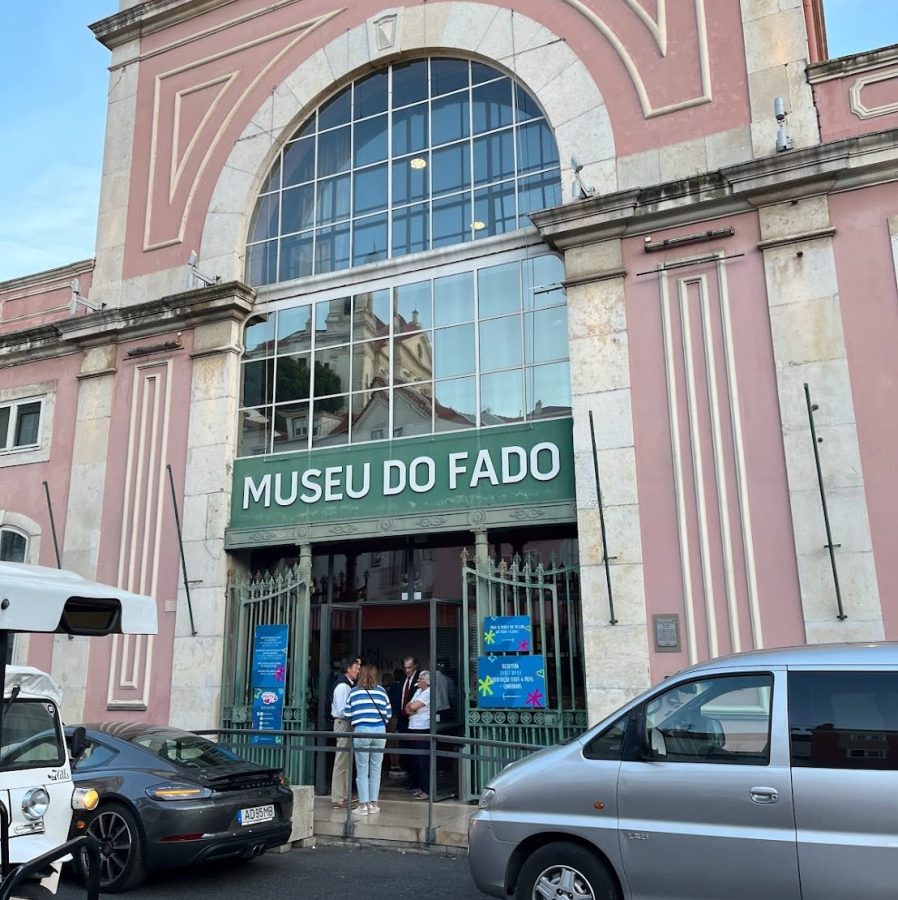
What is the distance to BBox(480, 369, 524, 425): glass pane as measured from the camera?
41.2ft

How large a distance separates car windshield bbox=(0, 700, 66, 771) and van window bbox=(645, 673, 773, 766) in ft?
14.0

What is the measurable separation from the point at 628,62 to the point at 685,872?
10959mm

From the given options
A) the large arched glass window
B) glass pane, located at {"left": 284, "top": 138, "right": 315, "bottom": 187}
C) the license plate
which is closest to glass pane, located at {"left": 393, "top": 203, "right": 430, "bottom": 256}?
the large arched glass window

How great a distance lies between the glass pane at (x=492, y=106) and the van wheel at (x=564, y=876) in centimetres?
1089

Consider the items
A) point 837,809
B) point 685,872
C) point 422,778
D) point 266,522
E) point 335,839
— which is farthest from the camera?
point 266,522

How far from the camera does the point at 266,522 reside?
1370cm

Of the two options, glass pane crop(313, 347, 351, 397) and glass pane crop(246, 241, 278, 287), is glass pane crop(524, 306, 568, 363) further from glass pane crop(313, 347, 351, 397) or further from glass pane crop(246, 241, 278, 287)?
glass pane crop(246, 241, 278, 287)

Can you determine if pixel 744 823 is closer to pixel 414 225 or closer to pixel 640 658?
pixel 640 658

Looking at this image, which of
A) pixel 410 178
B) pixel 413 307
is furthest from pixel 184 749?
pixel 410 178

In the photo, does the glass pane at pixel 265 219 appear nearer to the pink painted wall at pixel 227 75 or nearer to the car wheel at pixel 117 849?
the pink painted wall at pixel 227 75

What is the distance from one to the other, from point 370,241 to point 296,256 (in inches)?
56.0

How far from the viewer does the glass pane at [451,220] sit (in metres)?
13.6

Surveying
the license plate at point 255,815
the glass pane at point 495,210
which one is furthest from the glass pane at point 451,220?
Answer: the license plate at point 255,815

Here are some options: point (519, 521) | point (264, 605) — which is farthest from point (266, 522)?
point (519, 521)
